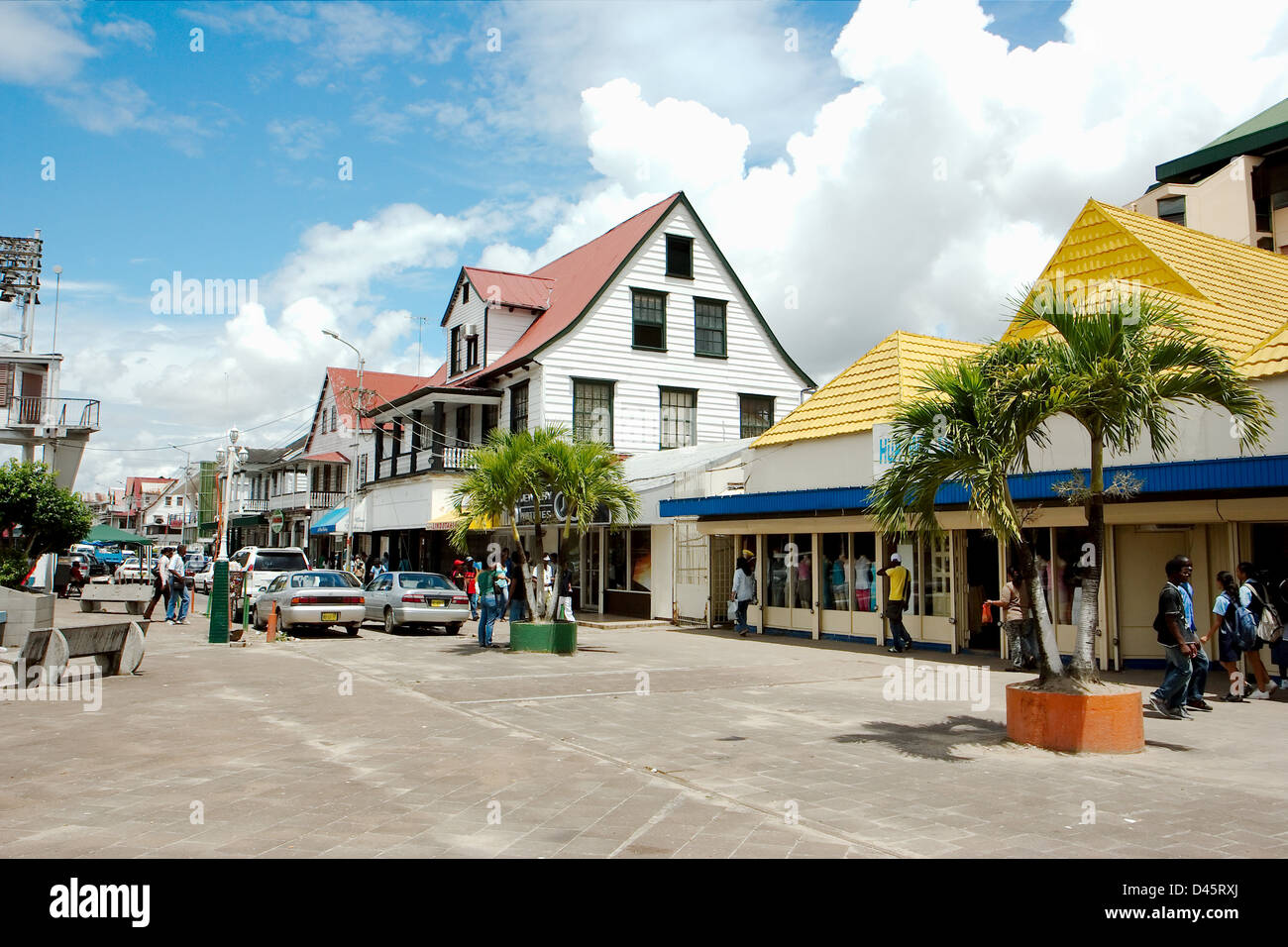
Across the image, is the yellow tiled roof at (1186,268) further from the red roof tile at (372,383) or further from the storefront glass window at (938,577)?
the red roof tile at (372,383)

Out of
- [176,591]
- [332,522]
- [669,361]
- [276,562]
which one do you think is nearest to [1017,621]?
[669,361]

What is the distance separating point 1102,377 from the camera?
8.80 m

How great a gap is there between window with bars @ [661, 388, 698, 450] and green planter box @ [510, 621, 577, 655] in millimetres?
13768

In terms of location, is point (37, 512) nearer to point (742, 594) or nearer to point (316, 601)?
point (316, 601)

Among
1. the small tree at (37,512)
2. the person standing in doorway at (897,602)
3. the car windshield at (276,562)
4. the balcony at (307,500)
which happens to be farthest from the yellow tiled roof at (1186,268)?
the balcony at (307,500)

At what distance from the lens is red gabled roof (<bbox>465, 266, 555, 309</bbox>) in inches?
1248

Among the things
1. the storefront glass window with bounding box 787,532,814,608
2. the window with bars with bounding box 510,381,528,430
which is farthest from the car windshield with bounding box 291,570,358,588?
the storefront glass window with bounding box 787,532,814,608

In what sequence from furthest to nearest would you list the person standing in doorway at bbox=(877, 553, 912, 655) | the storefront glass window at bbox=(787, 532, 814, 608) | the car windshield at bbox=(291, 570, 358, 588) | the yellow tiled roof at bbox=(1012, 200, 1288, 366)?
the car windshield at bbox=(291, 570, 358, 588)
the storefront glass window at bbox=(787, 532, 814, 608)
the person standing in doorway at bbox=(877, 553, 912, 655)
the yellow tiled roof at bbox=(1012, 200, 1288, 366)

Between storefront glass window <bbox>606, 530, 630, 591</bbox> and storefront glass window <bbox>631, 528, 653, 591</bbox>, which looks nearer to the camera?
storefront glass window <bbox>631, 528, 653, 591</bbox>

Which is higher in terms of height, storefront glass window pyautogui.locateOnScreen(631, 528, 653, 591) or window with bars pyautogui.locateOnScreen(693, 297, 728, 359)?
window with bars pyautogui.locateOnScreen(693, 297, 728, 359)

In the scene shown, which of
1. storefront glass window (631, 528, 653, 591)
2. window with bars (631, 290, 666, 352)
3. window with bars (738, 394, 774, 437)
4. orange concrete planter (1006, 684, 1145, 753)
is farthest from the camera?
window with bars (738, 394, 774, 437)

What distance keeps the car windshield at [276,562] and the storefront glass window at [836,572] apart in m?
15.3

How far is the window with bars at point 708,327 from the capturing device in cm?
3120

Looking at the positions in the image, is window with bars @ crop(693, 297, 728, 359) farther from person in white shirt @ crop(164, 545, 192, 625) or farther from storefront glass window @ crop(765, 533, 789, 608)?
person in white shirt @ crop(164, 545, 192, 625)
